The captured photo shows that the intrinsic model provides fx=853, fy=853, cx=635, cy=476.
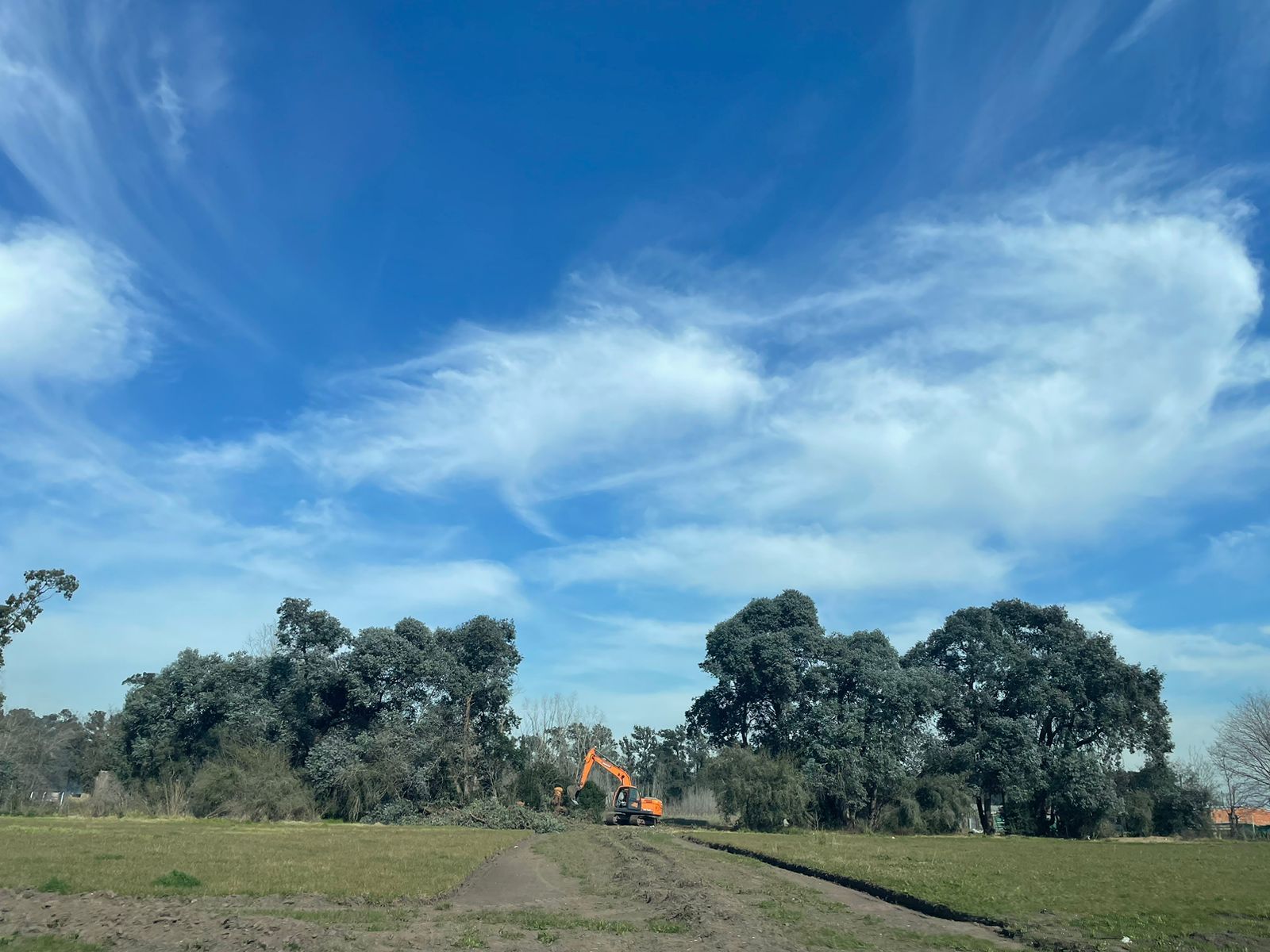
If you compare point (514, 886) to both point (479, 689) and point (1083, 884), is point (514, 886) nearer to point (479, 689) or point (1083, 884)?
point (1083, 884)

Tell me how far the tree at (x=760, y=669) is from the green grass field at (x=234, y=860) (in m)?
24.7

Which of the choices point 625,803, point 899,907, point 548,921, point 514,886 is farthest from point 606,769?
point 548,921

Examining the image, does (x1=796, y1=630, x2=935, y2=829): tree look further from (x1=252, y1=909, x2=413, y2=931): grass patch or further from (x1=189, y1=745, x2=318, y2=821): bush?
(x1=252, y1=909, x2=413, y2=931): grass patch

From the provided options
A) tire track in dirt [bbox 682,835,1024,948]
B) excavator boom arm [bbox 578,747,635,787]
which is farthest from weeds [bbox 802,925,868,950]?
excavator boom arm [bbox 578,747,635,787]

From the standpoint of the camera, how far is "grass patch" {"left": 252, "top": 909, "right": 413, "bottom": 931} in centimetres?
1341

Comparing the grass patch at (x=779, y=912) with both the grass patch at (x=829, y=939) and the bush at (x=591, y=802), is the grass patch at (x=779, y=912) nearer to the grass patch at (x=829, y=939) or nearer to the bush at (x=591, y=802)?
the grass patch at (x=829, y=939)

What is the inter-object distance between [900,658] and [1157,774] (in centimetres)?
1683

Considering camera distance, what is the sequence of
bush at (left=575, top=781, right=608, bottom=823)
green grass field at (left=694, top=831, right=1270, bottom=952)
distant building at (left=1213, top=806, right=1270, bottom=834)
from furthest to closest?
distant building at (left=1213, top=806, right=1270, bottom=834) < bush at (left=575, top=781, right=608, bottom=823) < green grass field at (left=694, top=831, right=1270, bottom=952)

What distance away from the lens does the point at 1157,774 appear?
5438cm

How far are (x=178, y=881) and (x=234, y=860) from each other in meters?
5.88

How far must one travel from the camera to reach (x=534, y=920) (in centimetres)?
1484

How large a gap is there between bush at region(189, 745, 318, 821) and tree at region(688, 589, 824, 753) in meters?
28.3

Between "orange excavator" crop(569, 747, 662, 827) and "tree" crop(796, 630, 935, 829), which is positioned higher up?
"tree" crop(796, 630, 935, 829)

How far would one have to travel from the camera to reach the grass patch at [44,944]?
10633mm
